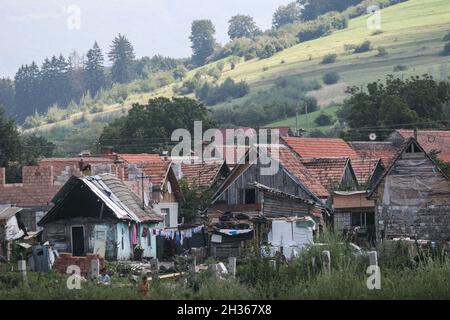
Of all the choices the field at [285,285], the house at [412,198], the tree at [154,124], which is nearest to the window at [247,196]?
the house at [412,198]

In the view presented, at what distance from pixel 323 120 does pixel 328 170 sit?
66646 mm

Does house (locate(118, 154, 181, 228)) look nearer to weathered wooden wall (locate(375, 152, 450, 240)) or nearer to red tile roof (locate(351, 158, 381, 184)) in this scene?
red tile roof (locate(351, 158, 381, 184))

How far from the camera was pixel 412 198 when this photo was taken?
40500 mm

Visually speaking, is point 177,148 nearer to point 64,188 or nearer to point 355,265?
point 64,188

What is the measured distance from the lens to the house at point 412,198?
40031 millimetres

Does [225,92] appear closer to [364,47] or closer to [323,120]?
[364,47]

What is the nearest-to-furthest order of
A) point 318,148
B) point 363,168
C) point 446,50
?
point 363,168
point 318,148
point 446,50

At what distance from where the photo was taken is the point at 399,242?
97.6 ft

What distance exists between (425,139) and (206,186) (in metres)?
20.8

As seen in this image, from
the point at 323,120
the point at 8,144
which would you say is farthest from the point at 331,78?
the point at 8,144

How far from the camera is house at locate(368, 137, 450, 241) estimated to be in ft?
131

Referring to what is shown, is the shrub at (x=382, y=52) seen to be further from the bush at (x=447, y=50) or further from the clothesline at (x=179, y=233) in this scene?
the clothesline at (x=179, y=233)
